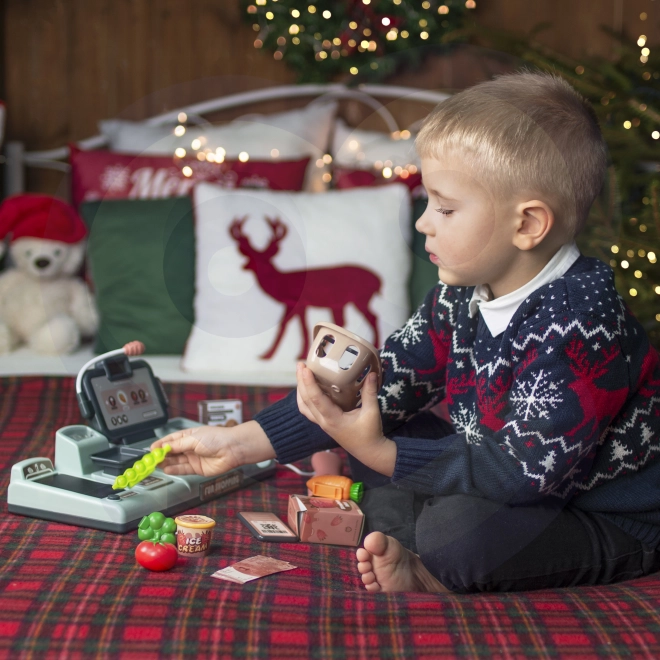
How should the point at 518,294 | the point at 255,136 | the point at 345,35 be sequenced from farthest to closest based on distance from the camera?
the point at 345,35
the point at 255,136
the point at 518,294

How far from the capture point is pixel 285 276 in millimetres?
1747

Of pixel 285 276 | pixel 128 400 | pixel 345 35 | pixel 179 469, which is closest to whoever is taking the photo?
pixel 179 469

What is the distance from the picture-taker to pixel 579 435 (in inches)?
35.3

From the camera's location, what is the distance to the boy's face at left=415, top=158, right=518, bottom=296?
0.98 metres

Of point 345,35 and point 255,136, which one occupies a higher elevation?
point 345,35

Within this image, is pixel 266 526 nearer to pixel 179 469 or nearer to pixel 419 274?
pixel 179 469

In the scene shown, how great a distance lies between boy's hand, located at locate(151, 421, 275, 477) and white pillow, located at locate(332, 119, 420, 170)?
3.80 feet

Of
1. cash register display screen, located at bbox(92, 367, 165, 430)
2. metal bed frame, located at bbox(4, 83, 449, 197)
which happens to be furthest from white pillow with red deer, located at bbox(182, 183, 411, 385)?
metal bed frame, located at bbox(4, 83, 449, 197)

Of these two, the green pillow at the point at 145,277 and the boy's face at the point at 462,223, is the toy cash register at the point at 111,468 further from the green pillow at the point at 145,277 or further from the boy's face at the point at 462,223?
the green pillow at the point at 145,277

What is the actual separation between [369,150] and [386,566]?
4.83 feet

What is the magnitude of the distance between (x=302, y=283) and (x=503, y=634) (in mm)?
1054

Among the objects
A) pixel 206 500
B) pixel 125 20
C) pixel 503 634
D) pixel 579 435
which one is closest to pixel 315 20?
pixel 125 20

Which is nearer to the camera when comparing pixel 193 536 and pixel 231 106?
pixel 193 536

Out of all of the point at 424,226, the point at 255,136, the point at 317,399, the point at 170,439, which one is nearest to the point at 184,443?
the point at 170,439
